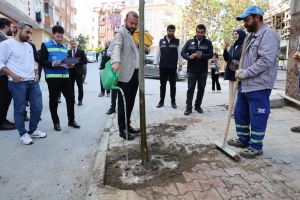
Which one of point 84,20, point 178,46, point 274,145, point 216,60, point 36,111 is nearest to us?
point 274,145

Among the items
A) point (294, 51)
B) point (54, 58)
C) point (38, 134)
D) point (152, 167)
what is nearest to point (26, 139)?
point (38, 134)

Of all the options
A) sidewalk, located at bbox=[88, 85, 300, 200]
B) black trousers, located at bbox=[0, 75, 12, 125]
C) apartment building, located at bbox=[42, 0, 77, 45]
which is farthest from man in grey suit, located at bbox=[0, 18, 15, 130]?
apartment building, located at bbox=[42, 0, 77, 45]

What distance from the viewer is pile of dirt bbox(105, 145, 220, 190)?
277 cm

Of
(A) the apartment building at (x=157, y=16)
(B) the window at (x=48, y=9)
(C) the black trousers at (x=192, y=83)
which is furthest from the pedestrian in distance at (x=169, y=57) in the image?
(A) the apartment building at (x=157, y=16)

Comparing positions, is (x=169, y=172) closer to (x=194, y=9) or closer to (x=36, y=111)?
(x=36, y=111)

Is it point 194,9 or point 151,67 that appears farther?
point 194,9

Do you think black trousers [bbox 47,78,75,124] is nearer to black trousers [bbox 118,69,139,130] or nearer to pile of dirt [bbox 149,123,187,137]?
black trousers [bbox 118,69,139,130]

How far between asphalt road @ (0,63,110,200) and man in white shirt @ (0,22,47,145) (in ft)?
1.28

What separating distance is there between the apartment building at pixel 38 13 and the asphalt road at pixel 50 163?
14.9 metres

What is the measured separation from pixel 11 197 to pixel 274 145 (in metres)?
3.58

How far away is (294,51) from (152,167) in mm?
5304

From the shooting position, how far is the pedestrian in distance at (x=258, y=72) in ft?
10.6

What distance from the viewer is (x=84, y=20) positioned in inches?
2761

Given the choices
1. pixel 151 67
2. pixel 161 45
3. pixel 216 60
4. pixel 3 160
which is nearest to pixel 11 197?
pixel 3 160
